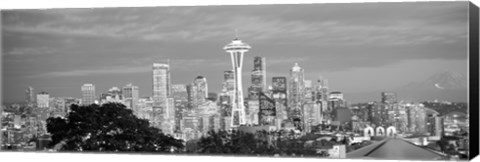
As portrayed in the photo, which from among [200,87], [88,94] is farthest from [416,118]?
[88,94]

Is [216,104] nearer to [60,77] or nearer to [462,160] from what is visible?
[60,77]

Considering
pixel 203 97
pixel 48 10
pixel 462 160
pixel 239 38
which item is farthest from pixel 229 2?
pixel 462 160

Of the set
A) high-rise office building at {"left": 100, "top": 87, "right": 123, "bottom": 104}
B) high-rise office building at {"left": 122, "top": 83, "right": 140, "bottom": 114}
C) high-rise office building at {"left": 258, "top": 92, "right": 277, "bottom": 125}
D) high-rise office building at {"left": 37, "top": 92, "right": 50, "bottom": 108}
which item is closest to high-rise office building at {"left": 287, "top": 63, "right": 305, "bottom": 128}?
high-rise office building at {"left": 258, "top": 92, "right": 277, "bottom": 125}

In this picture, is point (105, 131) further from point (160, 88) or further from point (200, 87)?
point (200, 87)

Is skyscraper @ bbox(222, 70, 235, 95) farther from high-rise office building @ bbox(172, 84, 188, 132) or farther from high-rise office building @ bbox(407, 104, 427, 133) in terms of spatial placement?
high-rise office building @ bbox(407, 104, 427, 133)

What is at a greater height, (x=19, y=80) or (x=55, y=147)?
(x=19, y=80)

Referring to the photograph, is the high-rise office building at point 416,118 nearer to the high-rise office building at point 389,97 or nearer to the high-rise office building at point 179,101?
the high-rise office building at point 389,97
